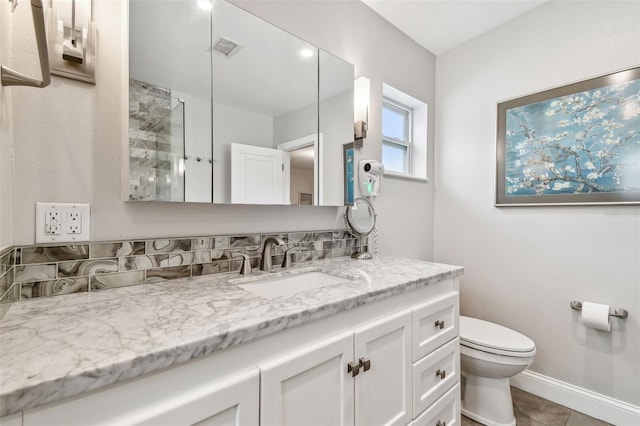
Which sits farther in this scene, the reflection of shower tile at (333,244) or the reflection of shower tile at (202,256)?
the reflection of shower tile at (333,244)

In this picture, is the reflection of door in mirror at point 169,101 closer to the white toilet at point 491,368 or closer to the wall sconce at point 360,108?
the wall sconce at point 360,108

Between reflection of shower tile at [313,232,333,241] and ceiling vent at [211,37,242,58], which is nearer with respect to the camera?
ceiling vent at [211,37,242,58]

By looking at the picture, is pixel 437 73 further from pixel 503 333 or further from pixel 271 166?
pixel 503 333

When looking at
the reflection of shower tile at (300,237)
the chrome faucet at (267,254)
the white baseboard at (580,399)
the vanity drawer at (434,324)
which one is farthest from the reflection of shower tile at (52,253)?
the white baseboard at (580,399)

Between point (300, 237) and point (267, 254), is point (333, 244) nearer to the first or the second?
point (300, 237)

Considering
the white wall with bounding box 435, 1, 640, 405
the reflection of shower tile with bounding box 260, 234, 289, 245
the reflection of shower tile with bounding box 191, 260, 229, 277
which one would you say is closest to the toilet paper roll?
the white wall with bounding box 435, 1, 640, 405

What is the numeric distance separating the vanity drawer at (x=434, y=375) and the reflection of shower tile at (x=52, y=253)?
49.6 inches

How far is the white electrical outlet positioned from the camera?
Result: 0.85 meters

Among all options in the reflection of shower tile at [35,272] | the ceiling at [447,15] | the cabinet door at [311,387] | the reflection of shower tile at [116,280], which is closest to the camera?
the cabinet door at [311,387]

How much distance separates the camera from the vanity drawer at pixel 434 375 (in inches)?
43.8

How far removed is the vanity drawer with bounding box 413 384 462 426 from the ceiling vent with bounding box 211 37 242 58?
1.71m

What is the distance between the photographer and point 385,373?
979 millimetres

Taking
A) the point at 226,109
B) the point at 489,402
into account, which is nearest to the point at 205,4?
the point at 226,109

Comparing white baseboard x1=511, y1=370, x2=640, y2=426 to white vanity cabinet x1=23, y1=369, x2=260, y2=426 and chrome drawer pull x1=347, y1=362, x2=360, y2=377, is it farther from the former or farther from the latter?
white vanity cabinet x1=23, y1=369, x2=260, y2=426
